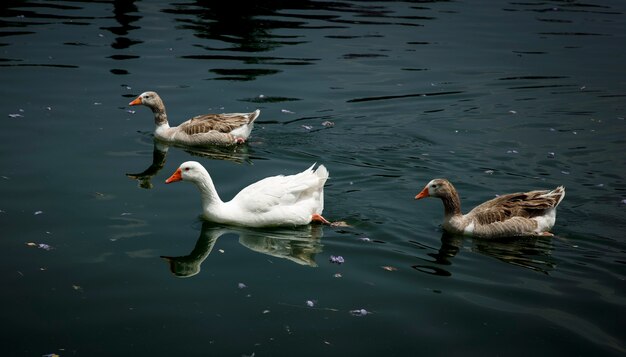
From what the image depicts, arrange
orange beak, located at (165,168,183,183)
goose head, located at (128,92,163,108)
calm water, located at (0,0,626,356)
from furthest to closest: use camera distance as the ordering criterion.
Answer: goose head, located at (128,92,163,108) < orange beak, located at (165,168,183,183) < calm water, located at (0,0,626,356)

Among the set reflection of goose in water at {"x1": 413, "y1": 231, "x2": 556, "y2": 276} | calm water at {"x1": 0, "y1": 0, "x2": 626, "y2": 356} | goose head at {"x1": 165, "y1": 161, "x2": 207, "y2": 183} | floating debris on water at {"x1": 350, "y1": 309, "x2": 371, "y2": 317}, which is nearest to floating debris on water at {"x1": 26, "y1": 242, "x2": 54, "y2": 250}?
calm water at {"x1": 0, "y1": 0, "x2": 626, "y2": 356}

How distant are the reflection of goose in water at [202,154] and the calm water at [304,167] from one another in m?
0.07

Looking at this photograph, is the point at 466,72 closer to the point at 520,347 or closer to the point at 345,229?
the point at 345,229

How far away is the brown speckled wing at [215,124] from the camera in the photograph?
54.8 ft

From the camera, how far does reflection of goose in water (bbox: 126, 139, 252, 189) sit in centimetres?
1524

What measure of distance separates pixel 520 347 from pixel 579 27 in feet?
74.5

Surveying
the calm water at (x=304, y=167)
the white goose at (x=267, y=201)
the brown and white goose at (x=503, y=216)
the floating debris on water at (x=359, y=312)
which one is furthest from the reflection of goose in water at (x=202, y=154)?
the floating debris on water at (x=359, y=312)

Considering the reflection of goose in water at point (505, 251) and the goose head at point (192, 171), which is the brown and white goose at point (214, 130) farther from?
the reflection of goose in water at point (505, 251)

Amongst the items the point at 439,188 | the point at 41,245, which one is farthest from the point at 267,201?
the point at 41,245

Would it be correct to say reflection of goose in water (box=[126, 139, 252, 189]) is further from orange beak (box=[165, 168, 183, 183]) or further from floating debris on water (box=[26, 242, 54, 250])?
floating debris on water (box=[26, 242, 54, 250])

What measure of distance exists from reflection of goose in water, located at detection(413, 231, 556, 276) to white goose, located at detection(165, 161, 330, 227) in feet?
6.71

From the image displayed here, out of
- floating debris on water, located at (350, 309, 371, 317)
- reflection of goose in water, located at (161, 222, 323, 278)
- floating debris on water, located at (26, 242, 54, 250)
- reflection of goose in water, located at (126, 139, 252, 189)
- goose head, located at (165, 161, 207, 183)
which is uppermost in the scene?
goose head, located at (165, 161, 207, 183)

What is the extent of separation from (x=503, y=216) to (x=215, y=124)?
272 inches

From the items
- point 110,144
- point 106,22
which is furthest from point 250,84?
point 106,22
